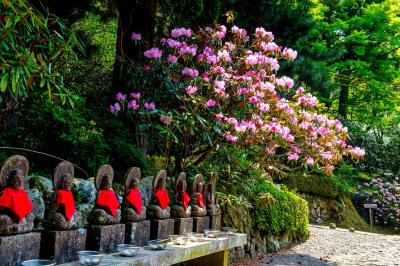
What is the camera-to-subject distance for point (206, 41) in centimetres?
626

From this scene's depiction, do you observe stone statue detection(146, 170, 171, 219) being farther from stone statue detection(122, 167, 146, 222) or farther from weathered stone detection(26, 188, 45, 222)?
weathered stone detection(26, 188, 45, 222)

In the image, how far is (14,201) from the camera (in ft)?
7.20

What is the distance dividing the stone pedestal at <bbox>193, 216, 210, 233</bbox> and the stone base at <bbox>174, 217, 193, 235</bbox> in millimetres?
153

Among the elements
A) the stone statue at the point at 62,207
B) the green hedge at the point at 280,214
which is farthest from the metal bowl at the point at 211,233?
the green hedge at the point at 280,214

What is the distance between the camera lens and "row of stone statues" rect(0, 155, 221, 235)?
7.17 ft

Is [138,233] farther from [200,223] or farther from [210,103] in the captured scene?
[210,103]

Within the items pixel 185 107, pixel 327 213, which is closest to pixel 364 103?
pixel 327 213

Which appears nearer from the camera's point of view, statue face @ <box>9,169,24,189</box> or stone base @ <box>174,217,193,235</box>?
statue face @ <box>9,169,24,189</box>

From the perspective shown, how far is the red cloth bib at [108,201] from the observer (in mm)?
2727

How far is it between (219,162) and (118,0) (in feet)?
9.39

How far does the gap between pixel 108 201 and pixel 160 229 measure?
27.0 inches

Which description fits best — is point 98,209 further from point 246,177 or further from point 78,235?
point 246,177

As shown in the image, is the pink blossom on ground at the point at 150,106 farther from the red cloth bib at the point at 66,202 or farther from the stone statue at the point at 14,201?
the stone statue at the point at 14,201

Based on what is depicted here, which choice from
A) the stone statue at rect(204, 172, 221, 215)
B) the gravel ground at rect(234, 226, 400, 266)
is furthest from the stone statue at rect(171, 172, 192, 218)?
the gravel ground at rect(234, 226, 400, 266)
